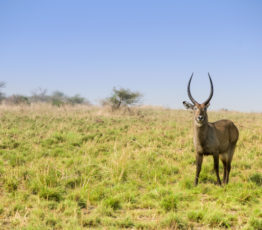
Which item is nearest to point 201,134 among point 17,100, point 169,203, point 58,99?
point 169,203

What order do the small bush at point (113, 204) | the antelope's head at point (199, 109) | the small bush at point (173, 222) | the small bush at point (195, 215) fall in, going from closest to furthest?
the small bush at point (173, 222) → the small bush at point (195, 215) → the small bush at point (113, 204) → the antelope's head at point (199, 109)

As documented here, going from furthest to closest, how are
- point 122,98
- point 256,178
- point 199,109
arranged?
point 122,98 < point 256,178 < point 199,109

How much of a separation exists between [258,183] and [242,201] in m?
1.47

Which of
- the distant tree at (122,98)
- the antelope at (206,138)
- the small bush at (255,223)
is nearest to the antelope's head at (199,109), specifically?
the antelope at (206,138)

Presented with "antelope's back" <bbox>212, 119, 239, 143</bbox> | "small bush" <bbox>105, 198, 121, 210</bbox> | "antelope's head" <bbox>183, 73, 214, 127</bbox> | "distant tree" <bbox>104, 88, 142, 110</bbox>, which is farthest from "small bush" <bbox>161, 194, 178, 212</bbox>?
"distant tree" <bbox>104, 88, 142, 110</bbox>

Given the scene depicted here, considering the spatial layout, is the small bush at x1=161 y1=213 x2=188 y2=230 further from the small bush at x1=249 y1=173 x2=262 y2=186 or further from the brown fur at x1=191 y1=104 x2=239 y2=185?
the small bush at x1=249 y1=173 x2=262 y2=186

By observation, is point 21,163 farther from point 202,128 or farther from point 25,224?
point 202,128

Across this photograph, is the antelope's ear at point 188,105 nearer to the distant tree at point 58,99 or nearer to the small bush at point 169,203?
the small bush at point 169,203

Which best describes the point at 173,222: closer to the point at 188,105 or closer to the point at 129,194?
the point at 129,194

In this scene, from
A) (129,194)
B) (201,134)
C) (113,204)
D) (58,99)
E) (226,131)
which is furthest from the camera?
(58,99)

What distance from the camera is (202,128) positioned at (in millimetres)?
6277

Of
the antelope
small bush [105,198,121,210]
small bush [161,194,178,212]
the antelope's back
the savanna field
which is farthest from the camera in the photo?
the antelope's back

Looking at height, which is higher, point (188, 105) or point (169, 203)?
point (188, 105)

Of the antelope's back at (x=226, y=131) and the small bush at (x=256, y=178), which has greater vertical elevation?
the antelope's back at (x=226, y=131)
